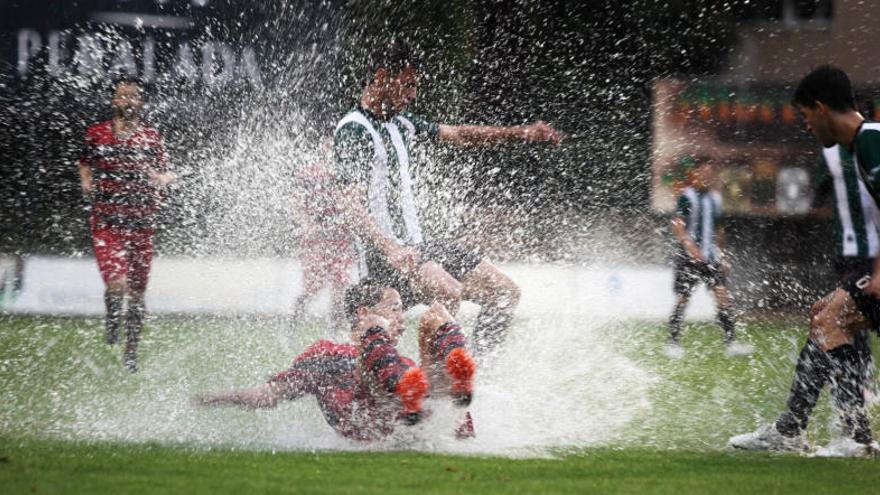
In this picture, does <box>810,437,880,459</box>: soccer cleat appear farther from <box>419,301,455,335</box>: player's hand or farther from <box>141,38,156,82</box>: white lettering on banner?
<box>141,38,156,82</box>: white lettering on banner

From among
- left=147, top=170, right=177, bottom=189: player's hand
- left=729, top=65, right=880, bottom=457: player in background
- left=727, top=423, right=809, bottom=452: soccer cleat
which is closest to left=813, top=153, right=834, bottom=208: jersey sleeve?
left=729, top=65, right=880, bottom=457: player in background

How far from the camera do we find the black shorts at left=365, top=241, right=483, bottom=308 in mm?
5348

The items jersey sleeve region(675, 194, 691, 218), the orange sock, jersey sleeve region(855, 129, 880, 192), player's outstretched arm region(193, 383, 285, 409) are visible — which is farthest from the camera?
jersey sleeve region(675, 194, 691, 218)

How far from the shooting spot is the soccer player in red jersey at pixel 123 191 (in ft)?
27.8

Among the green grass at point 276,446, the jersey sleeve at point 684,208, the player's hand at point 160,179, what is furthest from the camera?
the jersey sleeve at point 684,208

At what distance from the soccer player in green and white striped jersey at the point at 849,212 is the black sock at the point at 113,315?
16.6 feet

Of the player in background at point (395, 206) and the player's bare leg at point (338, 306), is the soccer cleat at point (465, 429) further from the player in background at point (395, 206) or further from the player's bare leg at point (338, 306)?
the player's bare leg at point (338, 306)

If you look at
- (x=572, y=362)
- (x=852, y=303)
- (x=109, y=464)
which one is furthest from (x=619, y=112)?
(x=109, y=464)

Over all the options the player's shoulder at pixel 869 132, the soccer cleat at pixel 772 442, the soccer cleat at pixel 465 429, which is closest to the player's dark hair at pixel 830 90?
the player's shoulder at pixel 869 132

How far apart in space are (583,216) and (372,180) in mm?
9917

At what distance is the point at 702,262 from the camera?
1102 cm

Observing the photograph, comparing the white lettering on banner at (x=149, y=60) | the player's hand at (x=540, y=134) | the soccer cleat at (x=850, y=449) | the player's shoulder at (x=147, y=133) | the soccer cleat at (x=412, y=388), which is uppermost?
the white lettering on banner at (x=149, y=60)

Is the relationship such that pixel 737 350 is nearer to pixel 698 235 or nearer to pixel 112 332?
pixel 698 235

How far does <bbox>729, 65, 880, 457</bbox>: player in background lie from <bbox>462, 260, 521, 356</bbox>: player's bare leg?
1.16m
